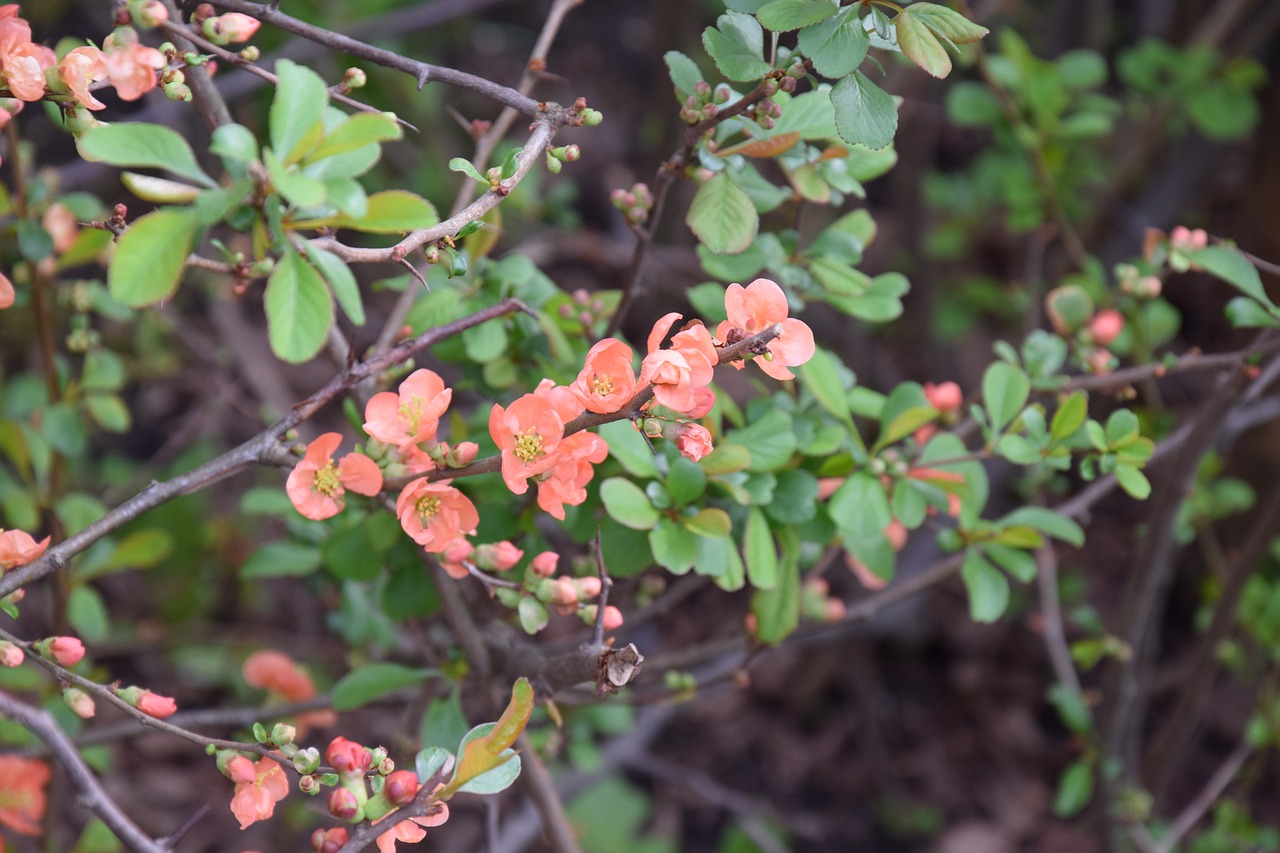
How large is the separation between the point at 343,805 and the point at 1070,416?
779 millimetres

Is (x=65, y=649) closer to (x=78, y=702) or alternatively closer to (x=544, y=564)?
(x=78, y=702)

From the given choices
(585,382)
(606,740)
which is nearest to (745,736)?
(606,740)

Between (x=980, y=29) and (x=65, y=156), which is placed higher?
(x=980, y=29)

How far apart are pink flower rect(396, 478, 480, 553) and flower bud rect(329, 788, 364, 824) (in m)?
0.20

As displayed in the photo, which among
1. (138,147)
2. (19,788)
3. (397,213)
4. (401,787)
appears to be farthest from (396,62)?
(19,788)

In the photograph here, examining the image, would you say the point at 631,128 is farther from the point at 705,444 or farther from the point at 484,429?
the point at 705,444

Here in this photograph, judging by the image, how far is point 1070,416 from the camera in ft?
3.55

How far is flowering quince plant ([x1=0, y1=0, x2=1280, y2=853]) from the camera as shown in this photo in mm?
774

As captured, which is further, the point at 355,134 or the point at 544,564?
the point at 544,564

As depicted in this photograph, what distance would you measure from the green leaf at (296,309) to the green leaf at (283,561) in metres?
0.73

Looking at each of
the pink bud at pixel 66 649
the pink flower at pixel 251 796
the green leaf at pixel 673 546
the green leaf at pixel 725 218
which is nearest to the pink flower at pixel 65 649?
the pink bud at pixel 66 649

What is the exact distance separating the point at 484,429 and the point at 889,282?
0.47 m

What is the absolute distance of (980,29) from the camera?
839 mm

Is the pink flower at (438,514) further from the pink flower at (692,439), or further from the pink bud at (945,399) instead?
the pink bud at (945,399)
